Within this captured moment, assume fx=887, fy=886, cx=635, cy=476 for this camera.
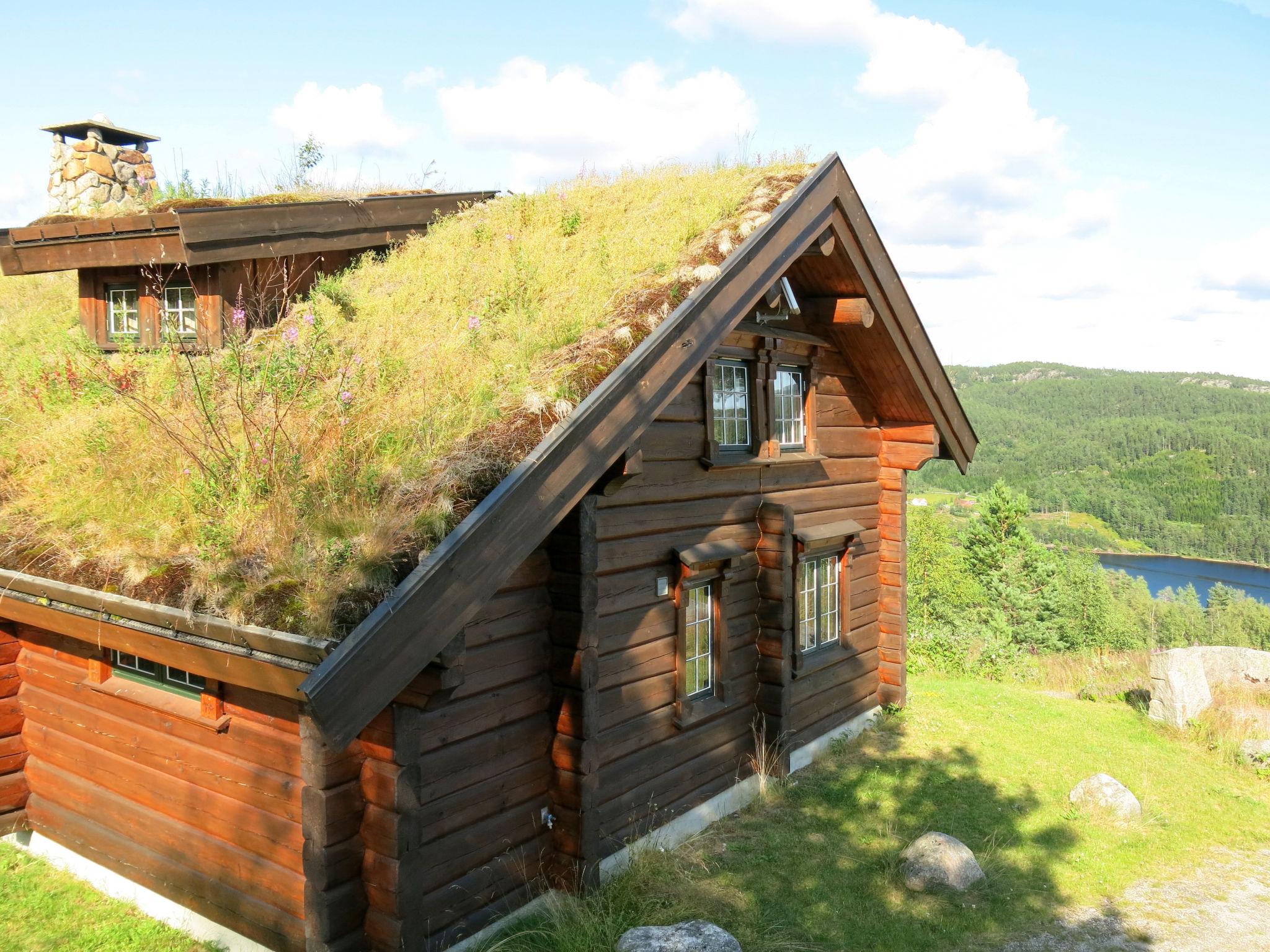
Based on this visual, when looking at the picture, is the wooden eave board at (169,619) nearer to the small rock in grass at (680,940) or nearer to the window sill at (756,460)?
the small rock in grass at (680,940)

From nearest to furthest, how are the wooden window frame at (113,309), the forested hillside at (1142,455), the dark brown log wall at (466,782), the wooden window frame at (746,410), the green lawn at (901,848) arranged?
the dark brown log wall at (466,782), the green lawn at (901,848), the wooden window frame at (746,410), the wooden window frame at (113,309), the forested hillside at (1142,455)

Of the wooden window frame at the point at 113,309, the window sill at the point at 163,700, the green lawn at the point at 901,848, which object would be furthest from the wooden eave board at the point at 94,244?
the green lawn at the point at 901,848

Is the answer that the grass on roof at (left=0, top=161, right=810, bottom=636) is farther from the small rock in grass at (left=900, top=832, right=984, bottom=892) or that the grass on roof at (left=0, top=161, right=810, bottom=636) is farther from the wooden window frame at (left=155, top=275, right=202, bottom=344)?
the small rock in grass at (left=900, top=832, right=984, bottom=892)

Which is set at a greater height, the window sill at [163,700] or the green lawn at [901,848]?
the window sill at [163,700]

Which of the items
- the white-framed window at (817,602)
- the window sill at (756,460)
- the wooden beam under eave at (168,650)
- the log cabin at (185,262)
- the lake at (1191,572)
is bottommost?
the lake at (1191,572)

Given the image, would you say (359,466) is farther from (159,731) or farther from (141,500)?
(159,731)

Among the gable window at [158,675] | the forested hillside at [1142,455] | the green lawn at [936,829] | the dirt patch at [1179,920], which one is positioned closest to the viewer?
the gable window at [158,675]

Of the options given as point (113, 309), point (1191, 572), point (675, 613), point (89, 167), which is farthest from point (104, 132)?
point (1191, 572)

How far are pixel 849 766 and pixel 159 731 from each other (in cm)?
710

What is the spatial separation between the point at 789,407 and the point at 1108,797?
208 inches

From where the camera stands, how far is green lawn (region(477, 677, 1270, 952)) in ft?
22.0

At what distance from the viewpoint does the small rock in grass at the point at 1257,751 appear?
36.6ft

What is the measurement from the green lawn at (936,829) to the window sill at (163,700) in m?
2.41

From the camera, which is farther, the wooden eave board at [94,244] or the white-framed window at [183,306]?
the white-framed window at [183,306]
